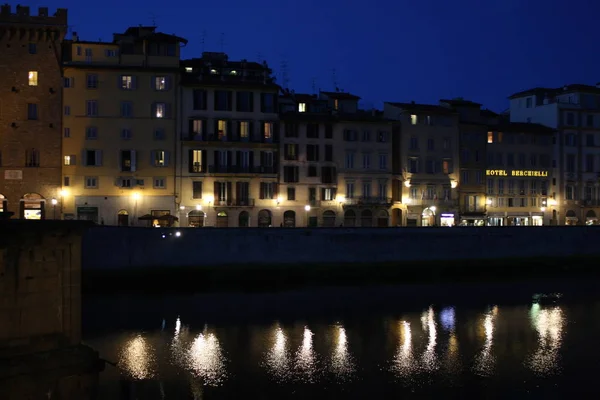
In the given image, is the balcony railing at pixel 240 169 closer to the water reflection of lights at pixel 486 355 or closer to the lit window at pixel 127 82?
the lit window at pixel 127 82

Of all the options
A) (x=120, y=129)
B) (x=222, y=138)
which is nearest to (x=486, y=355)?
(x=222, y=138)

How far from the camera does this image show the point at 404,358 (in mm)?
27734

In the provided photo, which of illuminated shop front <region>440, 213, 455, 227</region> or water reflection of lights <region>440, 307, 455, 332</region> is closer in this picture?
water reflection of lights <region>440, 307, 455, 332</region>

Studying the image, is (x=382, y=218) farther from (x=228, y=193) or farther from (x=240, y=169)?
(x=228, y=193)

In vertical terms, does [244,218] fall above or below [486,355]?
above

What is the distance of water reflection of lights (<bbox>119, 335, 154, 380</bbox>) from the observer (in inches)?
981

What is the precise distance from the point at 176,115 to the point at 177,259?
54.1 ft

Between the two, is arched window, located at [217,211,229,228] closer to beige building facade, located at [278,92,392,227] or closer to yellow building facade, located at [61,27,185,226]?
yellow building facade, located at [61,27,185,226]

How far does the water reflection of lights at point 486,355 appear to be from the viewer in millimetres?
26281

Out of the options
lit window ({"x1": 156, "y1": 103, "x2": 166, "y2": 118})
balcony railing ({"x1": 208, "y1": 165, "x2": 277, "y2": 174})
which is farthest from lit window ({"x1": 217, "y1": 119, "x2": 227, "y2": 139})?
lit window ({"x1": 156, "y1": 103, "x2": 166, "y2": 118})

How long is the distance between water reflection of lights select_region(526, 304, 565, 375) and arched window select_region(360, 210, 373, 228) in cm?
2544

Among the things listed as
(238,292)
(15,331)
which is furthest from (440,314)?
(15,331)

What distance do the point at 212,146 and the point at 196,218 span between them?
6084 millimetres

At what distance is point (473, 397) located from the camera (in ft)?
75.7
